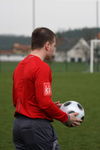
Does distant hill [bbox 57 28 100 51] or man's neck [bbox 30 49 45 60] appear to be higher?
man's neck [bbox 30 49 45 60]

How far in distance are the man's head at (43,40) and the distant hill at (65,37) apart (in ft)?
95.5

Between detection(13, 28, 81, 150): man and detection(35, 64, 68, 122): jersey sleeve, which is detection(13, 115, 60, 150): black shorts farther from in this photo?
detection(35, 64, 68, 122): jersey sleeve

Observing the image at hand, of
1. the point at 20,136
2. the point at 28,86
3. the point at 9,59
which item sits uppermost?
the point at 28,86

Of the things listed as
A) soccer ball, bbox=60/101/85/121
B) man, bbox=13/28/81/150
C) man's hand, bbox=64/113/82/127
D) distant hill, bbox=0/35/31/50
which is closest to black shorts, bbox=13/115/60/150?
man, bbox=13/28/81/150

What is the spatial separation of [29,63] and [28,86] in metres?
0.19

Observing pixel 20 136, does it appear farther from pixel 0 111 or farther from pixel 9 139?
pixel 0 111

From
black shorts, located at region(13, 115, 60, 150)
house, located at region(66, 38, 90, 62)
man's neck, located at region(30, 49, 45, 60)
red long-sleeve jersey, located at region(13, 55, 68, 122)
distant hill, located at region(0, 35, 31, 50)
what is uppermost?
man's neck, located at region(30, 49, 45, 60)

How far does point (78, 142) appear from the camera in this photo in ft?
21.4

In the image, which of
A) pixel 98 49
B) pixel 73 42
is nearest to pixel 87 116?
pixel 98 49

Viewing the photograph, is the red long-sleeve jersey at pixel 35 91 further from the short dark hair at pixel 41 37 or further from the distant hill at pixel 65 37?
the distant hill at pixel 65 37

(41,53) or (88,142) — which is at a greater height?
(41,53)

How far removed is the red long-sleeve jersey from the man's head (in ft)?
0.34

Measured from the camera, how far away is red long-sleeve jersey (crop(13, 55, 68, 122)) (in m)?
3.31

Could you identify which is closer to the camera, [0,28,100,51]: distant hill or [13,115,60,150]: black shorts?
[13,115,60,150]: black shorts
